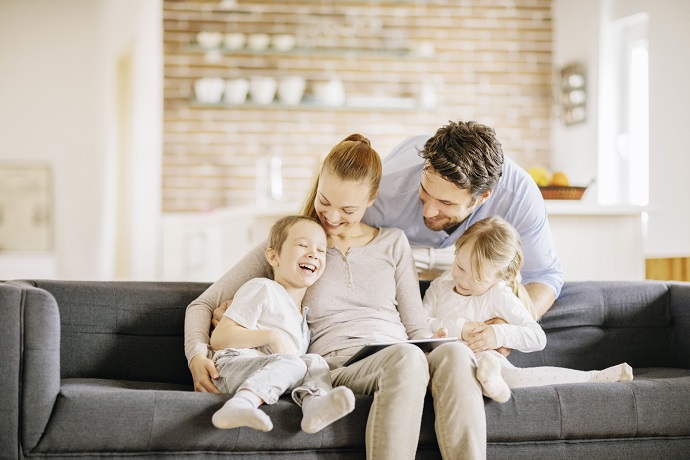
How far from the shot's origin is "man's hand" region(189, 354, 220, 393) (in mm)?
2256

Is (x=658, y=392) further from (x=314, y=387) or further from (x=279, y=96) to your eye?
(x=279, y=96)

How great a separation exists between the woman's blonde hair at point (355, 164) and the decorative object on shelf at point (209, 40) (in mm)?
4038

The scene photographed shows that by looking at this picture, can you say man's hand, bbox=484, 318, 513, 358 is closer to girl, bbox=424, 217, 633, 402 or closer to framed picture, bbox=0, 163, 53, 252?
girl, bbox=424, 217, 633, 402

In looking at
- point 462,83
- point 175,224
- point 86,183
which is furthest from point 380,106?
point 86,183

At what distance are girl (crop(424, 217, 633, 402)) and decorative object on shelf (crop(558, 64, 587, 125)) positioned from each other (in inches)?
150

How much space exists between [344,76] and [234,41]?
2.76 ft

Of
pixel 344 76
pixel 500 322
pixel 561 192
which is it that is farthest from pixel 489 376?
pixel 344 76

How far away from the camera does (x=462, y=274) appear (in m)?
2.63

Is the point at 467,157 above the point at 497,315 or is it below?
above

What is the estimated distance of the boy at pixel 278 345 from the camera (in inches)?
79.1

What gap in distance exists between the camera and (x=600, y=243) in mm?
3918

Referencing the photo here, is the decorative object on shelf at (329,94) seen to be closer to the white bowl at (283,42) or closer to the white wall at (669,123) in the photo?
Answer: the white bowl at (283,42)

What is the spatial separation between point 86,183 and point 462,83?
124 inches

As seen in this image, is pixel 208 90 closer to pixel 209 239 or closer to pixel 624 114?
pixel 209 239
